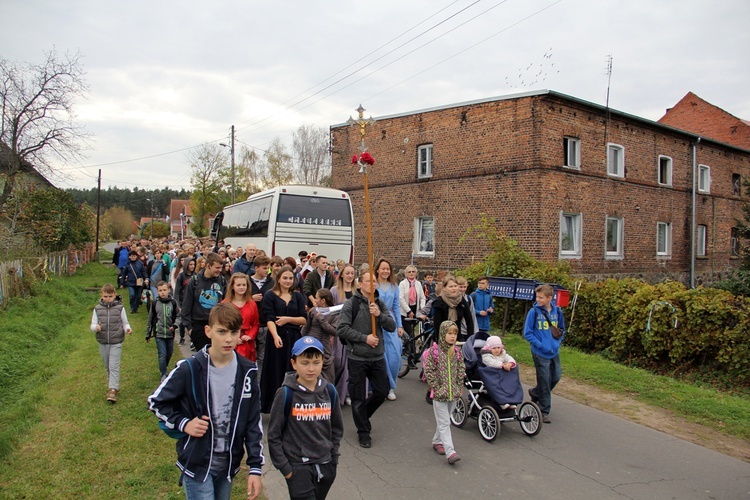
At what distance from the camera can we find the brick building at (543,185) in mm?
18703

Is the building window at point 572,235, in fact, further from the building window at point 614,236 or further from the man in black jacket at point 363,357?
the man in black jacket at point 363,357

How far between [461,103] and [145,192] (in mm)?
126896

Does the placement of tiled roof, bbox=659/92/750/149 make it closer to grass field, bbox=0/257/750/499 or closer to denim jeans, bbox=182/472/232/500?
grass field, bbox=0/257/750/499

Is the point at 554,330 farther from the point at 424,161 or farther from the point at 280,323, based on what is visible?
the point at 424,161

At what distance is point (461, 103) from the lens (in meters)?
20.3

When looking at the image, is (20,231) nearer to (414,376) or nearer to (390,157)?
(390,157)

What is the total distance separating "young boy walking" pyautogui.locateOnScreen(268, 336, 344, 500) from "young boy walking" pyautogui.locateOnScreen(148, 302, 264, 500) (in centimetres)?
25

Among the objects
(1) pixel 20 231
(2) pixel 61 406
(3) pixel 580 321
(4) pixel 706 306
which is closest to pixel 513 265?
(3) pixel 580 321

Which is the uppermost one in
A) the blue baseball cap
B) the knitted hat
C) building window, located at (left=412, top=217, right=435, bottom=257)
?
building window, located at (left=412, top=217, right=435, bottom=257)

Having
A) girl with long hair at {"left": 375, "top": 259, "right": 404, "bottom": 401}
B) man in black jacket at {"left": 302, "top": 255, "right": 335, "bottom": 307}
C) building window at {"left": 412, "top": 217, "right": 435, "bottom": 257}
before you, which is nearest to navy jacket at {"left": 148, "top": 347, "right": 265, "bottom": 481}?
girl with long hair at {"left": 375, "top": 259, "right": 404, "bottom": 401}

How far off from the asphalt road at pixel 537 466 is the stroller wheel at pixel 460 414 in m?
0.13

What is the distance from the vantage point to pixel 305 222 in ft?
55.1

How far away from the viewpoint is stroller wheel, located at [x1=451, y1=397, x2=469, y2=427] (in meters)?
6.35

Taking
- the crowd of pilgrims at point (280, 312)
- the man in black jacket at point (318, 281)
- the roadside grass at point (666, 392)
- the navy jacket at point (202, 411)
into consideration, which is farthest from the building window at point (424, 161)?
the navy jacket at point (202, 411)
